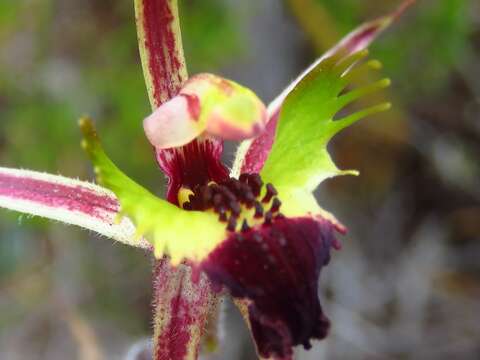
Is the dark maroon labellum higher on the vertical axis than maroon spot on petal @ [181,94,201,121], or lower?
lower

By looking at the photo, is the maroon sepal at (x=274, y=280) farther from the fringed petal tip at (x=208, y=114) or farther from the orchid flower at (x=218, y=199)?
the fringed petal tip at (x=208, y=114)

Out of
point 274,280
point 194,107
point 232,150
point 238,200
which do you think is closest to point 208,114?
point 194,107

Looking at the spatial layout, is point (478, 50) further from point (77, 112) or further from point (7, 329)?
point (7, 329)

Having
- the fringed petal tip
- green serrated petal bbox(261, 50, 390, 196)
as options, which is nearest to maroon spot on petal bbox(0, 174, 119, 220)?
the fringed petal tip

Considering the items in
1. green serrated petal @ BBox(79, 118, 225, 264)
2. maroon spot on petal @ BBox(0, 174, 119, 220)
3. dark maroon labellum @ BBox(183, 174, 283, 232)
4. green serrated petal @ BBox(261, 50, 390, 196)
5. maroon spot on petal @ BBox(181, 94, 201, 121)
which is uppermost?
green serrated petal @ BBox(261, 50, 390, 196)

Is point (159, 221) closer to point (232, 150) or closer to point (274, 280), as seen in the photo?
point (274, 280)

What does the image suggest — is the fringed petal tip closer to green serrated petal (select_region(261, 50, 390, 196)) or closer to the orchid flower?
the orchid flower

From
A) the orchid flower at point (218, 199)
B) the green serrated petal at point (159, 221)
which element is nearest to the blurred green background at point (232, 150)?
the orchid flower at point (218, 199)
